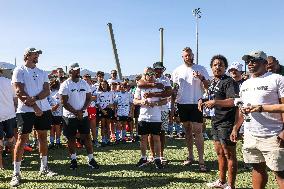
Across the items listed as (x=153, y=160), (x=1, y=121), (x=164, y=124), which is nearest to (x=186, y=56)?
(x=164, y=124)

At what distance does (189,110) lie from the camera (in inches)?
314

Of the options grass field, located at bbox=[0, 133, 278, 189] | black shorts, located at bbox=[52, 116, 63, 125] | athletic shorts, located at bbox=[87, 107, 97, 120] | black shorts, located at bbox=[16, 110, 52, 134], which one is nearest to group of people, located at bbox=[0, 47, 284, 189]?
black shorts, located at bbox=[16, 110, 52, 134]

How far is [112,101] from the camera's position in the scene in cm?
1205

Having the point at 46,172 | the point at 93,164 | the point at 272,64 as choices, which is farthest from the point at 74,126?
the point at 272,64

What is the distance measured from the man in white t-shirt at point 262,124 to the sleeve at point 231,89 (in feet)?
2.54

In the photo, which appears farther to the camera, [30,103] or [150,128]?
[150,128]

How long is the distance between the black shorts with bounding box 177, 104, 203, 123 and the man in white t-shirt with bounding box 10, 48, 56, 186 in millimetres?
2933

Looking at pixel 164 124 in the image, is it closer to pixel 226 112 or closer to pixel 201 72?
pixel 201 72

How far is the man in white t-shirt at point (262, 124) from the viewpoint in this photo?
449 centimetres

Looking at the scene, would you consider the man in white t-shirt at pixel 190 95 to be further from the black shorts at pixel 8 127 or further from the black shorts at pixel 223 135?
the black shorts at pixel 8 127

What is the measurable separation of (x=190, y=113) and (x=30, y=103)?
11.2 ft

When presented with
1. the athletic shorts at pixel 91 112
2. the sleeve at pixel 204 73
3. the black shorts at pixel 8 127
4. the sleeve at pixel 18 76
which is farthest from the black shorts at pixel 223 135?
the athletic shorts at pixel 91 112

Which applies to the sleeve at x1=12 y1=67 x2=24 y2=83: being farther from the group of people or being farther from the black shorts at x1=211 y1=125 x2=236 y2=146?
the black shorts at x1=211 y1=125 x2=236 y2=146

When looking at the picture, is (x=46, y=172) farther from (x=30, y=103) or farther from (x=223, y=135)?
(x=223, y=135)
